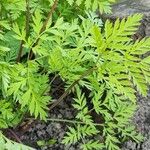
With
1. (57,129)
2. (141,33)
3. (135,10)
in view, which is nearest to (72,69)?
(57,129)

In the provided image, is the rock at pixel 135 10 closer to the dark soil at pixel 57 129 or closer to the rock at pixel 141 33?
the rock at pixel 141 33

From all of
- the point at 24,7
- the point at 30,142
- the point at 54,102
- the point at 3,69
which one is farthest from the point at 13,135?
the point at 24,7

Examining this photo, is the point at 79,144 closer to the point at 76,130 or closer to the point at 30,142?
the point at 76,130

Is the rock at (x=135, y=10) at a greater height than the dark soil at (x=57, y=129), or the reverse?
the rock at (x=135, y=10)

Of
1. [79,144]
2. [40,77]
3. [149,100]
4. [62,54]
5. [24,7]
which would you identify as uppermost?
[24,7]

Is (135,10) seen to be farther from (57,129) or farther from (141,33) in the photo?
(57,129)

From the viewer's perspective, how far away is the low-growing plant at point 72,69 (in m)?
2.19

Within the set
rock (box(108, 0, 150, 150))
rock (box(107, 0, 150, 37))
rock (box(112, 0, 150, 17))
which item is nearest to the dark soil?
rock (box(108, 0, 150, 150))

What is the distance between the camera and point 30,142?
Answer: 9.12 ft

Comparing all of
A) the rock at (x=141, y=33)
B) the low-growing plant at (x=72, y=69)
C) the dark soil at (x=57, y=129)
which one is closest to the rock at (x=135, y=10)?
the rock at (x=141, y=33)

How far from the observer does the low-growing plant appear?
2191 millimetres

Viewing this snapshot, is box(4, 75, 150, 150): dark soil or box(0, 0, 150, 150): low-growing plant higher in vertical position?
box(0, 0, 150, 150): low-growing plant

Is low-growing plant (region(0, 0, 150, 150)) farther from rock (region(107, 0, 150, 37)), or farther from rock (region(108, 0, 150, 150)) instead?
rock (region(107, 0, 150, 37))

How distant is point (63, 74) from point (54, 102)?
45 centimetres
